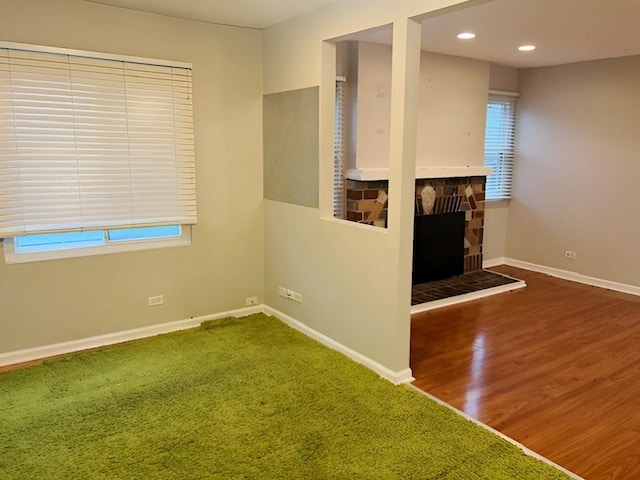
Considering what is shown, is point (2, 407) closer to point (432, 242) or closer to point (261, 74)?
point (261, 74)

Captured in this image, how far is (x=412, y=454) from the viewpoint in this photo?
2.55 meters

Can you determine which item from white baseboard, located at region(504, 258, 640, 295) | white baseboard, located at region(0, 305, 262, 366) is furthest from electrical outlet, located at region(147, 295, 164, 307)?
white baseboard, located at region(504, 258, 640, 295)

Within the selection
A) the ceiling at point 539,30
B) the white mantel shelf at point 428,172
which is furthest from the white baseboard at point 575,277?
the ceiling at point 539,30

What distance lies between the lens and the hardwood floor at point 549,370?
2740 mm

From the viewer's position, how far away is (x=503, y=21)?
4.00 m

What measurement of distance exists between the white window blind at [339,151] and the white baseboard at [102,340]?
4.86 ft

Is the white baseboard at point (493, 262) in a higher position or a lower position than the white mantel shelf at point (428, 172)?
lower

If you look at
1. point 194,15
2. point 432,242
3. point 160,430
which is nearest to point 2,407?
point 160,430

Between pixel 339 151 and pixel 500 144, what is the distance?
2.74 m

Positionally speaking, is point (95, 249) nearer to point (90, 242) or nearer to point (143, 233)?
point (90, 242)

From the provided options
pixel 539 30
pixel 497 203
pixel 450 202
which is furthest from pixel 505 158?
pixel 539 30

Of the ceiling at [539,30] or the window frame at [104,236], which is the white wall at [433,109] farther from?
the window frame at [104,236]

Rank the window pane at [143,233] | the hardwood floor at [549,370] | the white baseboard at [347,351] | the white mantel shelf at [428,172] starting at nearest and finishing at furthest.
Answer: the hardwood floor at [549,370], the white baseboard at [347,351], the window pane at [143,233], the white mantel shelf at [428,172]

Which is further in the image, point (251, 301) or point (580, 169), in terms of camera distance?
point (580, 169)
